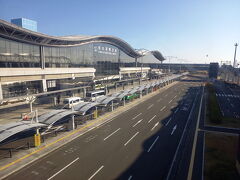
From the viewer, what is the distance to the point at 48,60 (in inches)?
1876

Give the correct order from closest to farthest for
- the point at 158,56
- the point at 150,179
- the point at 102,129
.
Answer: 1. the point at 150,179
2. the point at 102,129
3. the point at 158,56

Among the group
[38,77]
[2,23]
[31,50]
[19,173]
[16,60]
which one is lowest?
[19,173]

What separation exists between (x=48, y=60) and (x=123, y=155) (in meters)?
39.7

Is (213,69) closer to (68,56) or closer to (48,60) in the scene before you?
(68,56)

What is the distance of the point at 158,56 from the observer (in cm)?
16000

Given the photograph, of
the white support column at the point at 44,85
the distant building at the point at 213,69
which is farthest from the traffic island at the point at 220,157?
the distant building at the point at 213,69

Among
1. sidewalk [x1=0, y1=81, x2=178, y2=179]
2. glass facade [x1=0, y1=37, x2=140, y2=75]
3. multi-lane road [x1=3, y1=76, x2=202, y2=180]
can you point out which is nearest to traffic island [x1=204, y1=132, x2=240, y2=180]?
multi-lane road [x1=3, y1=76, x2=202, y2=180]

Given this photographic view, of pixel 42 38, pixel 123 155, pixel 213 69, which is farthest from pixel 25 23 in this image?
pixel 123 155

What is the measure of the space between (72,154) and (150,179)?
9340 mm

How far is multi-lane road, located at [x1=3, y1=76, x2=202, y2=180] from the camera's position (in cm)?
1535

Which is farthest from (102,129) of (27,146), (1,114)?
(1,114)

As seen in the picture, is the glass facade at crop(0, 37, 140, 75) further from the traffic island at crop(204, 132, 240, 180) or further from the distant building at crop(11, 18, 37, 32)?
the distant building at crop(11, 18, 37, 32)

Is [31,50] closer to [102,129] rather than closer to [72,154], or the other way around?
[102,129]

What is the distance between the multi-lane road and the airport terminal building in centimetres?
1458
